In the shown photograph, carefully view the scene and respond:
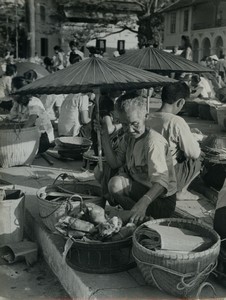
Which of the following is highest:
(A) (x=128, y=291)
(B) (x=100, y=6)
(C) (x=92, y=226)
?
(B) (x=100, y=6)

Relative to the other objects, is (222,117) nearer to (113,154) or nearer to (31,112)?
(31,112)

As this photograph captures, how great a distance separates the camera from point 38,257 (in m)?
4.26

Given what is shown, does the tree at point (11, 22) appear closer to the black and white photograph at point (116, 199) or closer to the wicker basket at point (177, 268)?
the black and white photograph at point (116, 199)

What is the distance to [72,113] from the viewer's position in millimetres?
7531

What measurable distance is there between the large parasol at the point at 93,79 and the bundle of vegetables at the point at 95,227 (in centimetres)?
104

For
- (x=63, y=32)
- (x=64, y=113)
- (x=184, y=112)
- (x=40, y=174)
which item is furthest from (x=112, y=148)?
(x=63, y=32)

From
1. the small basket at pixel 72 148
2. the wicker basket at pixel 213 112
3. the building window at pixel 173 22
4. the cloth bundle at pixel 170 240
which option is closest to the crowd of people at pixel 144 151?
the cloth bundle at pixel 170 240

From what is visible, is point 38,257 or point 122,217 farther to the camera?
point 38,257

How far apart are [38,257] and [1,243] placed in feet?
1.22

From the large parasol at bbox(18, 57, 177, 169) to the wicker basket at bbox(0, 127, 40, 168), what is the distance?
203 centimetres

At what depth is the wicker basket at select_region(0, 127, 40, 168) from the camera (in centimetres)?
610

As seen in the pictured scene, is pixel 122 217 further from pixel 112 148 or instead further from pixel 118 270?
pixel 112 148

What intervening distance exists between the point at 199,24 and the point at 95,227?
41158mm

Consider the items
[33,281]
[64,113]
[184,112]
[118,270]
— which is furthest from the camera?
[184,112]
